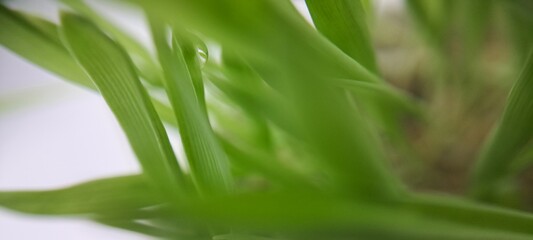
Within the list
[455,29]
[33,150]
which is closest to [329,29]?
[455,29]

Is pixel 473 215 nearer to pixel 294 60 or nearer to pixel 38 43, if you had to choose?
pixel 294 60

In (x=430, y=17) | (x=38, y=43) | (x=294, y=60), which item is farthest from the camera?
(x=430, y=17)

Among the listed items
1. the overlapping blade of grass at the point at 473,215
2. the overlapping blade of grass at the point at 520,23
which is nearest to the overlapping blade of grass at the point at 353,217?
the overlapping blade of grass at the point at 473,215

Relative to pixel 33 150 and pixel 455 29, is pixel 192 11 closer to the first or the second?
pixel 455 29

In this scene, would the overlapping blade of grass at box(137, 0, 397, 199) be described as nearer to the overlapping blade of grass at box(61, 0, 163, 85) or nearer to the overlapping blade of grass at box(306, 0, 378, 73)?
the overlapping blade of grass at box(306, 0, 378, 73)

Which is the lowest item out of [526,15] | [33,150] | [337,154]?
[337,154]

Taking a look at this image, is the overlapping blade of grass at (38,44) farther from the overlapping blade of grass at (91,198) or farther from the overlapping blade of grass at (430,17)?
the overlapping blade of grass at (430,17)

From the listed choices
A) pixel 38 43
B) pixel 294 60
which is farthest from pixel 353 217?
pixel 38 43
